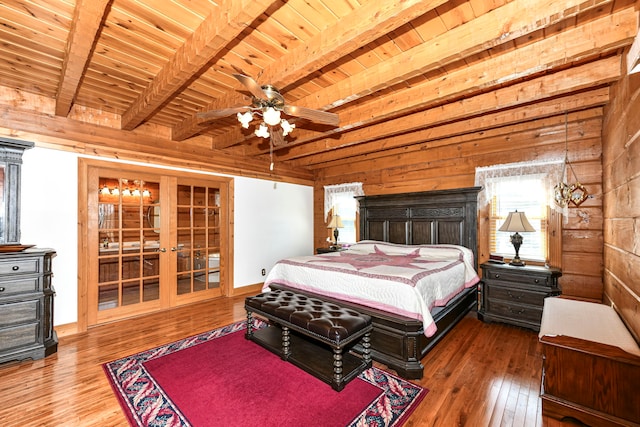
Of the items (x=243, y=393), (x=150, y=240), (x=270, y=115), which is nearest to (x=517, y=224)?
(x=270, y=115)

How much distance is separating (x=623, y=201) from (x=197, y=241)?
5.14 m

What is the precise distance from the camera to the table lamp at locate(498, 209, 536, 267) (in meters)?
3.49

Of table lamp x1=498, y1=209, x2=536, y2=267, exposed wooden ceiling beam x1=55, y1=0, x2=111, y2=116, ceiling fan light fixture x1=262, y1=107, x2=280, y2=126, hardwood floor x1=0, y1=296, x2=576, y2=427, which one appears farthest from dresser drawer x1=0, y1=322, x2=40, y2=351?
table lamp x1=498, y1=209, x2=536, y2=267

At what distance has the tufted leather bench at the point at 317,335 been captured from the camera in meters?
2.20

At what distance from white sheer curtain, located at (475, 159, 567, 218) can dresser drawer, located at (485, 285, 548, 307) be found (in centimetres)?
113

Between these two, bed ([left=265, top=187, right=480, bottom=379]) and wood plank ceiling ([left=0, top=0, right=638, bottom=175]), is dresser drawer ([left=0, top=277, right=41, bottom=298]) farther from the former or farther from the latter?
bed ([left=265, top=187, right=480, bottom=379])

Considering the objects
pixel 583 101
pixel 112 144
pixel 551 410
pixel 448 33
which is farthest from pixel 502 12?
pixel 112 144

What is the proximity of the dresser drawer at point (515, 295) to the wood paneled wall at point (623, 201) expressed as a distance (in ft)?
1.93

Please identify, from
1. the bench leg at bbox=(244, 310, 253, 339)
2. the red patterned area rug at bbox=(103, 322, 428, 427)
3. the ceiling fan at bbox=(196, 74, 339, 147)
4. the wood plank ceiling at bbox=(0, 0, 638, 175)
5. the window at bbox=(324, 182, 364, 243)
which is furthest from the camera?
the window at bbox=(324, 182, 364, 243)

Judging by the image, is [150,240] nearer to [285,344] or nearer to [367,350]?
[285,344]

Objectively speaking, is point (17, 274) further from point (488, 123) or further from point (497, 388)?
point (488, 123)

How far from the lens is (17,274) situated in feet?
8.59

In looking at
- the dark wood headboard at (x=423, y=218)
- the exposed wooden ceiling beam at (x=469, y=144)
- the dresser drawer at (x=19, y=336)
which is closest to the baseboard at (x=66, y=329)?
the dresser drawer at (x=19, y=336)

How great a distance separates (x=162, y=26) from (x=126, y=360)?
115 inches
